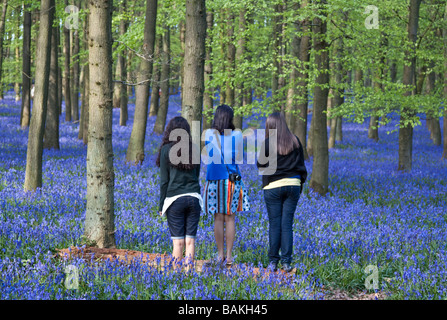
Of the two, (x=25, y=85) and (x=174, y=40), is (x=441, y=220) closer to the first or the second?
(x=25, y=85)

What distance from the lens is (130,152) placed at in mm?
14281

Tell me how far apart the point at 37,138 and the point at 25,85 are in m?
13.7

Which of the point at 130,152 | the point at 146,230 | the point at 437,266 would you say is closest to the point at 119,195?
the point at 146,230

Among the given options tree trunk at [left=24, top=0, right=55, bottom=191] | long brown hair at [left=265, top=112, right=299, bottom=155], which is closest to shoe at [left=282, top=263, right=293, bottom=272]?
long brown hair at [left=265, top=112, right=299, bottom=155]

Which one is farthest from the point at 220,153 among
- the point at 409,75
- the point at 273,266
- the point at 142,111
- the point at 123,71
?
the point at 123,71

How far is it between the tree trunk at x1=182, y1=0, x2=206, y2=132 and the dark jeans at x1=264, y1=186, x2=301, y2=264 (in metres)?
2.18

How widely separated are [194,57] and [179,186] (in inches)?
110

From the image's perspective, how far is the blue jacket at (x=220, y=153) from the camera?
5902 mm

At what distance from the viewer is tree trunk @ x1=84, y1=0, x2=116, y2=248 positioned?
18.7 feet

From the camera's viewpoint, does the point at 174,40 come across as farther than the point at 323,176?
Yes

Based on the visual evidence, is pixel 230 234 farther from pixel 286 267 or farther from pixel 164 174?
pixel 164 174

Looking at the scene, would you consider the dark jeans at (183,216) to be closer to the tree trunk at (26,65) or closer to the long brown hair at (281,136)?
the long brown hair at (281,136)

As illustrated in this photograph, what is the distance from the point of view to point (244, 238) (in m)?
7.14

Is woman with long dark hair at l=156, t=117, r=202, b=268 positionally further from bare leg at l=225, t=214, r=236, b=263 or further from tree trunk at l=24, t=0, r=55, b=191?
tree trunk at l=24, t=0, r=55, b=191
